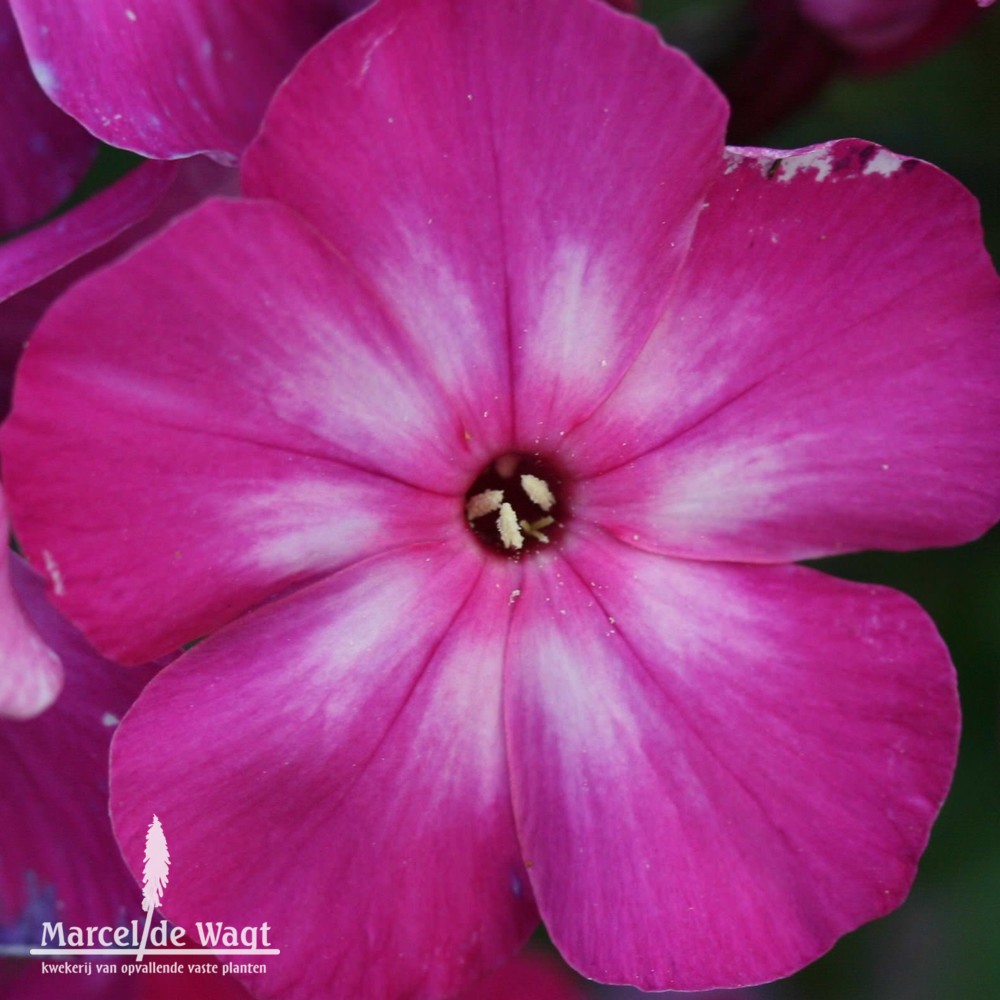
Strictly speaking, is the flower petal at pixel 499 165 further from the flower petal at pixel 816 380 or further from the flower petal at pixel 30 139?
the flower petal at pixel 30 139

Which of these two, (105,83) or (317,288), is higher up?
(105,83)

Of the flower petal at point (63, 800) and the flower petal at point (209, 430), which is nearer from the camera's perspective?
the flower petal at point (209, 430)

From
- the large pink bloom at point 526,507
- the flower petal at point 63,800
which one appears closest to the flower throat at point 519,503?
the large pink bloom at point 526,507

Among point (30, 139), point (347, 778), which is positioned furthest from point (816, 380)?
point (30, 139)

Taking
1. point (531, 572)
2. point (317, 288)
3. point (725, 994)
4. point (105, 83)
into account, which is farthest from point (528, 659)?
point (725, 994)

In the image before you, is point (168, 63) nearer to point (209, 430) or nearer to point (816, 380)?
point (209, 430)

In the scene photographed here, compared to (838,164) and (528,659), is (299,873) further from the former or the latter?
(838,164)

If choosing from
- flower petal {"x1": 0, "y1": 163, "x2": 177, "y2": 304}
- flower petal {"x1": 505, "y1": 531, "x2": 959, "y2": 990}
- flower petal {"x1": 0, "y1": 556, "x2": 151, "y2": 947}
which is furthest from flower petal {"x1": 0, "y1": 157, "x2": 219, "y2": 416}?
flower petal {"x1": 505, "y1": 531, "x2": 959, "y2": 990}
